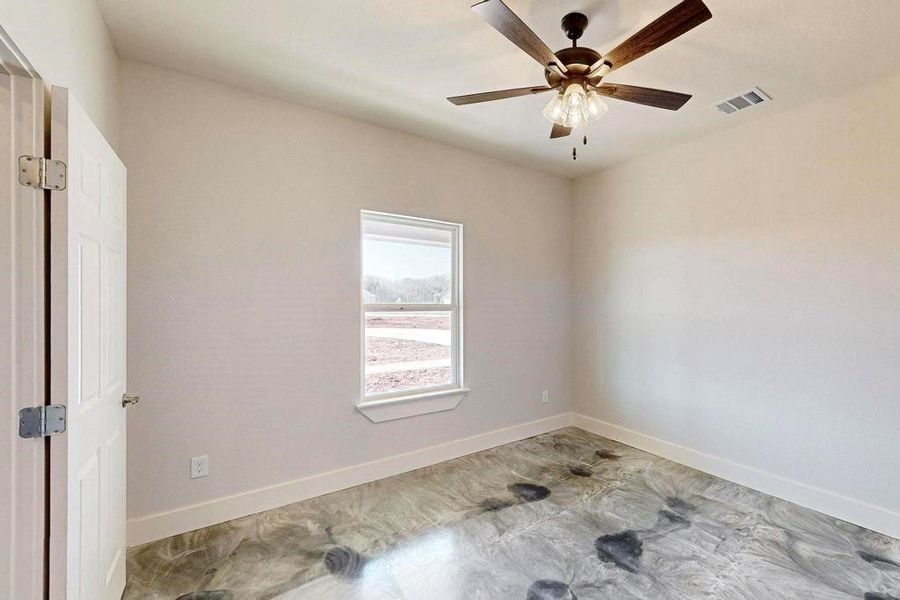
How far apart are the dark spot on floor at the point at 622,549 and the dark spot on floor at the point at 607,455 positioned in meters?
1.11

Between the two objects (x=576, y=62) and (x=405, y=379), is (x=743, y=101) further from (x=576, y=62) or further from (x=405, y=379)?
(x=405, y=379)

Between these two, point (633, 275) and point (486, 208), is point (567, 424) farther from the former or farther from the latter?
point (486, 208)

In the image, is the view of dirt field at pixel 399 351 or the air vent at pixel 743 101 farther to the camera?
the view of dirt field at pixel 399 351

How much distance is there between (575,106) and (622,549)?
2.30m

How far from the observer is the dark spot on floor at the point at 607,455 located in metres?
3.42

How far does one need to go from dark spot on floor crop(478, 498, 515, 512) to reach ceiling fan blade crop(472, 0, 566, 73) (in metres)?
2.53

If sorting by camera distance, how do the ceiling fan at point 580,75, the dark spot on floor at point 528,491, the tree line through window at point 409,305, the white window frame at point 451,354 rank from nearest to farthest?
the ceiling fan at point 580,75, the dark spot on floor at point 528,491, the white window frame at point 451,354, the tree line through window at point 409,305

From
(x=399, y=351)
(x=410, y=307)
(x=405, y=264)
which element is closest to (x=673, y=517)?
(x=399, y=351)

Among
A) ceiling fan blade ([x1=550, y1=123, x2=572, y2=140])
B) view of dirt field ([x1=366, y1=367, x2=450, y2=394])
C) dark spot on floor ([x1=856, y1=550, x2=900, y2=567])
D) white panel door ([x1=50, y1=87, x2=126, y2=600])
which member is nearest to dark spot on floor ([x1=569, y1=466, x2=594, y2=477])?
view of dirt field ([x1=366, y1=367, x2=450, y2=394])

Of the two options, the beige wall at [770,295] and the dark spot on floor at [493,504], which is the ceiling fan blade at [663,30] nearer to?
the beige wall at [770,295]

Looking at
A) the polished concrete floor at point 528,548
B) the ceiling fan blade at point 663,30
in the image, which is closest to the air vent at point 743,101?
the ceiling fan blade at point 663,30

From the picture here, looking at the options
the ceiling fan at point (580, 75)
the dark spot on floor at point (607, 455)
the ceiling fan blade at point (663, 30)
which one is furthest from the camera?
the dark spot on floor at point (607, 455)

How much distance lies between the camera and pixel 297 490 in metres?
2.67

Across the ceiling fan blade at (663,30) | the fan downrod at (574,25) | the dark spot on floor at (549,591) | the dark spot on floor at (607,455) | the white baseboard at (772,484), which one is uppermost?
the fan downrod at (574,25)
